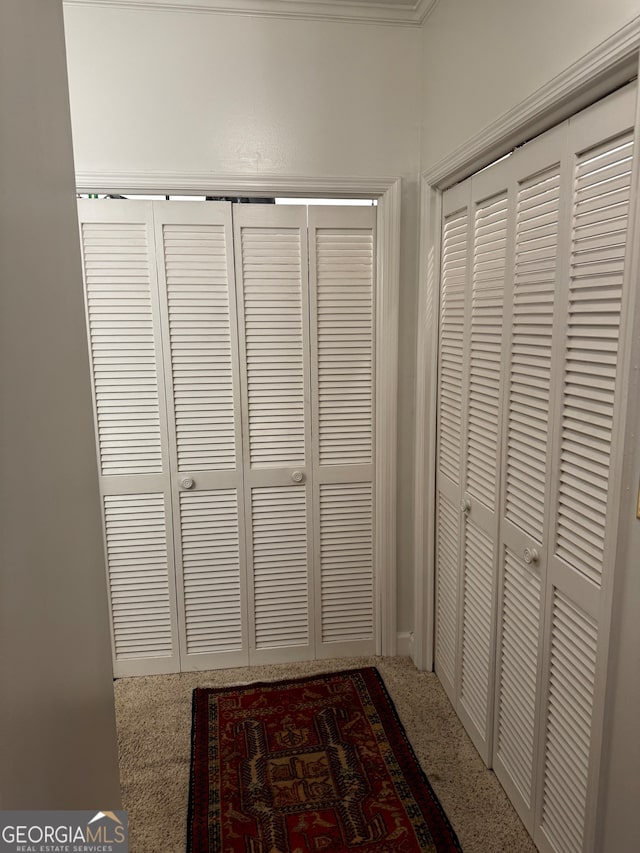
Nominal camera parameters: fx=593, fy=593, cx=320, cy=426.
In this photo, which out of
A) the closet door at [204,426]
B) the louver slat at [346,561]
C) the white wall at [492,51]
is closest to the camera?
the white wall at [492,51]

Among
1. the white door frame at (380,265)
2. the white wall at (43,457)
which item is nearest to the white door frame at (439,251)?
the white door frame at (380,265)

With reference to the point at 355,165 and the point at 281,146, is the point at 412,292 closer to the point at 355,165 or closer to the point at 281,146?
the point at 355,165

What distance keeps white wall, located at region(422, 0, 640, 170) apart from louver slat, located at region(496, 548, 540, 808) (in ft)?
4.31

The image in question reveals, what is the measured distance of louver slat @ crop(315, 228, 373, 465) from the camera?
2.43m

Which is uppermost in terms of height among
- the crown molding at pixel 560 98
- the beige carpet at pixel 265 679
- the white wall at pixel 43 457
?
the crown molding at pixel 560 98

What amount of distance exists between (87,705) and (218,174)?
1926mm

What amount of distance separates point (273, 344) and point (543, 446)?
1238 millimetres

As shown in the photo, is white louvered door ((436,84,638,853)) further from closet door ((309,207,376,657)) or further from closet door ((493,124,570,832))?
closet door ((309,207,376,657))

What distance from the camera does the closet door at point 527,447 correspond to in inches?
59.8

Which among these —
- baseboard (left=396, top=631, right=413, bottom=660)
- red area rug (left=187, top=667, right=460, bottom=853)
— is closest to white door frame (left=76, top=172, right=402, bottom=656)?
baseboard (left=396, top=631, right=413, bottom=660)

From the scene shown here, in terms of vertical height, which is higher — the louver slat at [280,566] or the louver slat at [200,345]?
the louver slat at [200,345]

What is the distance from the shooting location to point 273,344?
2.45m

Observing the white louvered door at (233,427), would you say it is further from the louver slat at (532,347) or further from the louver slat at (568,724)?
the louver slat at (568,724)

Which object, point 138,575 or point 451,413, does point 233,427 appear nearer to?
point 138,575
